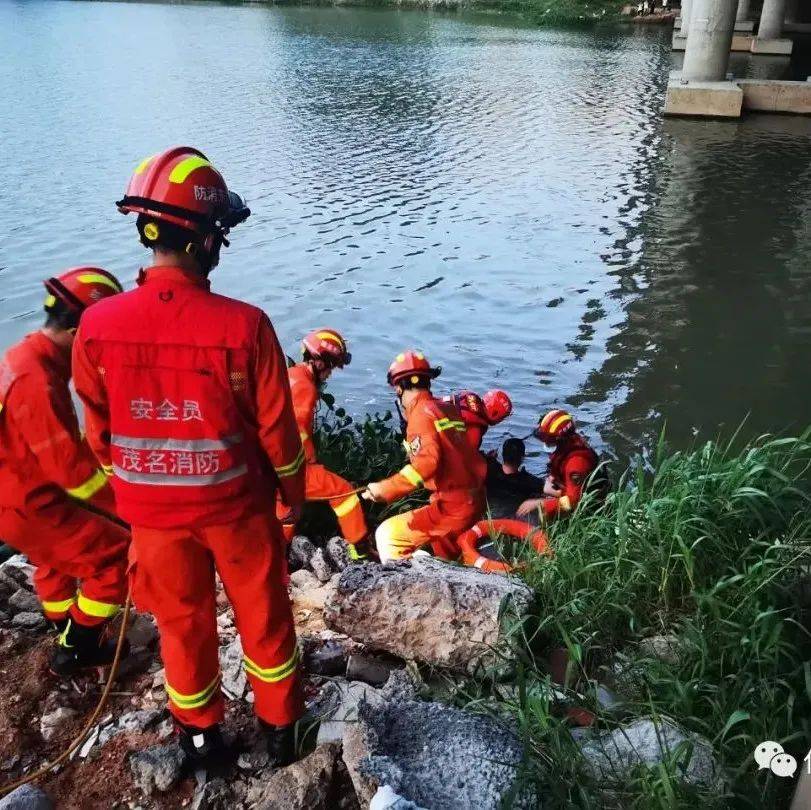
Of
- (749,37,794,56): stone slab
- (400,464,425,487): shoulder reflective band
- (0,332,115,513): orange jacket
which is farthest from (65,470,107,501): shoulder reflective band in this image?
(749,37,794,56): stone slab

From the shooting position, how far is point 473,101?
20.6 m

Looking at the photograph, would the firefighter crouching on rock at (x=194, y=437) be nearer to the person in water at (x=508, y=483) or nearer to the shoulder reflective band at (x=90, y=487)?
the shoulder reflective band at (x=90, y=487)

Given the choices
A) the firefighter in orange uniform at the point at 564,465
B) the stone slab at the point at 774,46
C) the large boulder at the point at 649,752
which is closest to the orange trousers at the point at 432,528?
the firefighter in orange uniform at the point at 564,465

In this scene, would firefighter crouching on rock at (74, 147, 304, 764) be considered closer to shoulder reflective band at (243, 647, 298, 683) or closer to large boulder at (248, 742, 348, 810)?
shoulder reflective band at (243, 647, 298, 683)

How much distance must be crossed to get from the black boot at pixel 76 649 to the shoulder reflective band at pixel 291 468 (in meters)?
1.32

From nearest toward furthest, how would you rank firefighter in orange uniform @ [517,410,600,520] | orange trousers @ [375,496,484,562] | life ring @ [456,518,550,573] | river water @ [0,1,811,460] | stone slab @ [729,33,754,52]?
life ring @ [456,518,550,573] < orange trousers @ [375,496,484,562] < firefighter in orange uniform @ [517,410,600,520] < river water @ [0,1,811,460] < stone slab @ [729,33,754,52]

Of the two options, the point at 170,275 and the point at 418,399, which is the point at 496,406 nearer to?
the point at 418,399

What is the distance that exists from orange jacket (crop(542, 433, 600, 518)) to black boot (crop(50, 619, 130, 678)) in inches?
109

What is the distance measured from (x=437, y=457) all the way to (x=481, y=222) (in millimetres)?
8167

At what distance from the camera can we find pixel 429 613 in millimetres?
3512

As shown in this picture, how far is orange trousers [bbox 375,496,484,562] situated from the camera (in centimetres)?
498

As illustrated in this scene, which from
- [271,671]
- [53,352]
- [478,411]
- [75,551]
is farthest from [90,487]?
[478,411]

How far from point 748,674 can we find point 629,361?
538 cm

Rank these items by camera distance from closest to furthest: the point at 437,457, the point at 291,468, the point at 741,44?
the point at 291,468 → the point at 437,457 → the point at 741,44
